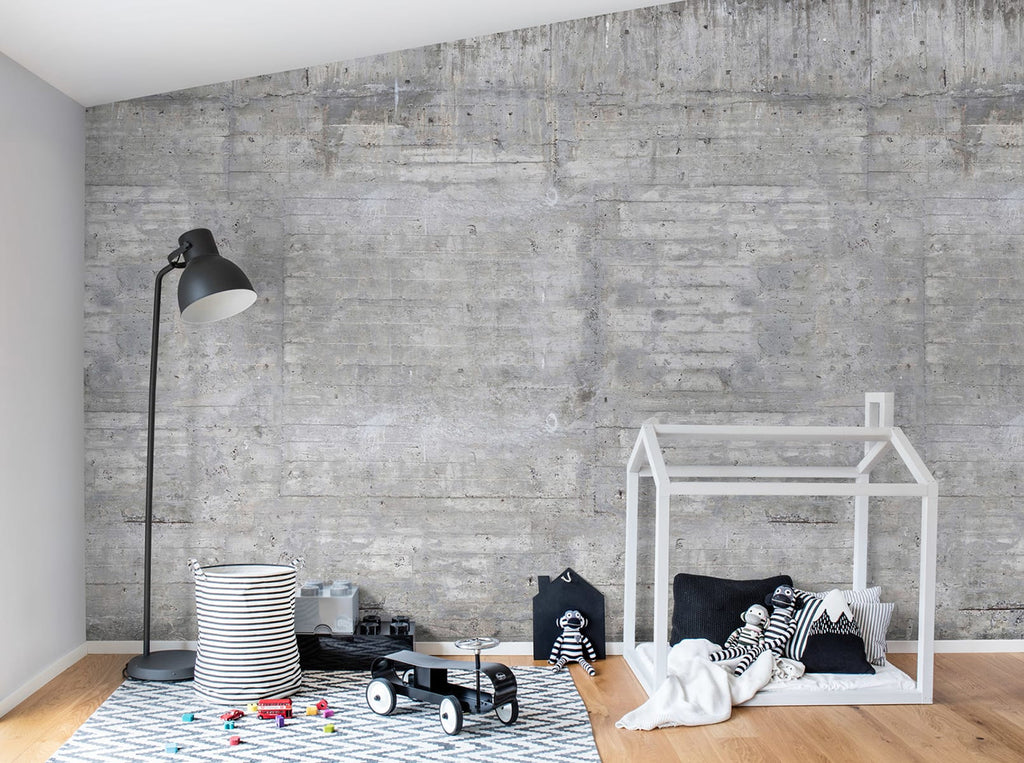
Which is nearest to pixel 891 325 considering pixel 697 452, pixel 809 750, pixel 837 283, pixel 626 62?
pixel 837 283

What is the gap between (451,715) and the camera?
2986 mm

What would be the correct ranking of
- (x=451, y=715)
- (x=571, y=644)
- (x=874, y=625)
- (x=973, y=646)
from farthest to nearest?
(x=973, y=646) < (x=571, y=644) < (x=874, y=625) < (x=451, y=715)

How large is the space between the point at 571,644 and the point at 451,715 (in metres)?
0.98

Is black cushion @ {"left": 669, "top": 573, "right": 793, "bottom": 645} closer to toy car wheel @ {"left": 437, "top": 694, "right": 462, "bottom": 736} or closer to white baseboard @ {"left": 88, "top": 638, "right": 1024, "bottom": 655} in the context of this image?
white baseboard @ {"left": 88, "top": 638, "right": 1024, "bottom": 655}

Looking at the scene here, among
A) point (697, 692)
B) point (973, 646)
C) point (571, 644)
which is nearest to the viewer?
point (697, 692)

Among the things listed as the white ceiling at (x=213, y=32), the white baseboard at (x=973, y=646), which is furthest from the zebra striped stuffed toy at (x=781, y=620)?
the white ceiling at (x=213, y=32)

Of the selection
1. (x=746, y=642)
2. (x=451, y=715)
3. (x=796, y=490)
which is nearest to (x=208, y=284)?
(x=451, y=715)

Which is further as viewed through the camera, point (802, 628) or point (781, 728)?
point (802, 628)

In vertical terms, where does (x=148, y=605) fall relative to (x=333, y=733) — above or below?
above

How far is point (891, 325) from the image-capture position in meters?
4.13

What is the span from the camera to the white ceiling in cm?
323

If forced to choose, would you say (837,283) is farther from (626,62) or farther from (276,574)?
(276,574)

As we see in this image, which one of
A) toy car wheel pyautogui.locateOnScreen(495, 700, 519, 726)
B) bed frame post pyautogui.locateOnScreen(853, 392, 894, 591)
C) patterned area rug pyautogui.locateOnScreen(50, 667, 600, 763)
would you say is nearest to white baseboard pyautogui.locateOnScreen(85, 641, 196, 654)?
patterned area rug pyautogui.locateOnScreen(50, 667, 600, 763)

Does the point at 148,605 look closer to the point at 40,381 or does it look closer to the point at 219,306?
the point at 40,381
